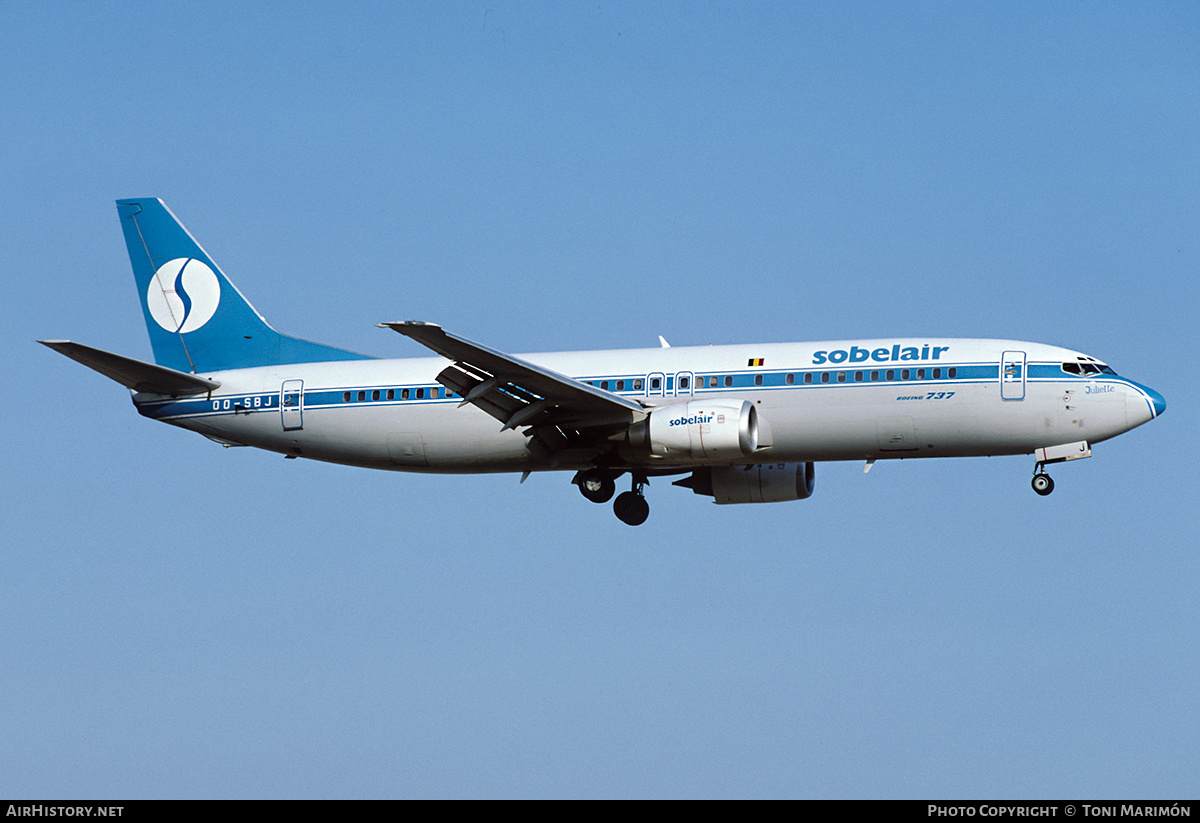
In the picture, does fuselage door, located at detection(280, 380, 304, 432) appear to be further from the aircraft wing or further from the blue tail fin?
the aircraft wing

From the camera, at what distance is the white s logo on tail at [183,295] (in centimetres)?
4759

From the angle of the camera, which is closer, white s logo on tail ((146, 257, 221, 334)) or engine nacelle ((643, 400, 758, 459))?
engine nacelle ((643, 400, 758, 459))

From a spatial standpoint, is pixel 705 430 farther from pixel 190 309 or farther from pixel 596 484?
pixel 190 309

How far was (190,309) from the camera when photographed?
4769 cm

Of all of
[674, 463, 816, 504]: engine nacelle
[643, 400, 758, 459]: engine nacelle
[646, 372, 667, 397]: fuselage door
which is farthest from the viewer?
[674, 463, 816, 504]: engine nacelle

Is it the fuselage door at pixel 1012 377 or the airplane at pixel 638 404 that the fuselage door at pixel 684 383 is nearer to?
the airplane at pixel 638 404

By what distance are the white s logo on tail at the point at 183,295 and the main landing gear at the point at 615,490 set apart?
12577 millimetres

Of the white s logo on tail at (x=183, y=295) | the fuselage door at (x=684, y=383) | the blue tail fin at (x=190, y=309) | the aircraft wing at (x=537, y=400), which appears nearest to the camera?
the aircraft wing at (x=537, y=400)

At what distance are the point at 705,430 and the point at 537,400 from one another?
4446 mm

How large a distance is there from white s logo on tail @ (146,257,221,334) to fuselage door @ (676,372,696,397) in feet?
49.0

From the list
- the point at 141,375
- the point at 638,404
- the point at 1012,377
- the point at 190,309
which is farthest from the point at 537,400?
the point at 190,309

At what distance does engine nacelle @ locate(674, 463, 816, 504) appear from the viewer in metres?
45.0

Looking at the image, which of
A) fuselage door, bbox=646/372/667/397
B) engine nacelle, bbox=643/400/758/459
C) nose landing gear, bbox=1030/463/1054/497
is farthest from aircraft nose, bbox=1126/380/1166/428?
fuselage door, bbox=646/372/667/397

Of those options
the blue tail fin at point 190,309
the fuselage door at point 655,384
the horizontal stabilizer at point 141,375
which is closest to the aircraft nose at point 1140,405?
the fuselage door at point 655,384
